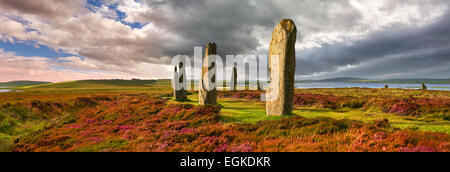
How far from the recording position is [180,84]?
75.9 feet

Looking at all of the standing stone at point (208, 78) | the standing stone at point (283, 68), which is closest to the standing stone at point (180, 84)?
the standing stone at point (208, 78)

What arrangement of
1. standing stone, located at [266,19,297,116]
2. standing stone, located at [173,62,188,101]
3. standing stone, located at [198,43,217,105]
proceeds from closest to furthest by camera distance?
standing stone, located at [266,19,297,116]
standing stone, located at [198,43,217,105]
standing stone, located at [173,62,188,101]

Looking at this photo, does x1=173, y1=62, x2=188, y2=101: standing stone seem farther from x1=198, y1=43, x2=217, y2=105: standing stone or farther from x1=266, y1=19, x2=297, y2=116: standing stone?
x1=266, y1=19, x2=297, y2=116: standing stone

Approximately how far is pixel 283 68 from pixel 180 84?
48.8 feet

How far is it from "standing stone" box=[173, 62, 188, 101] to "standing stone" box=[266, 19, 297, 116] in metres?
13.7

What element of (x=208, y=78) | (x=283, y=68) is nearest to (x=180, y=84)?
(x=208, y=78)

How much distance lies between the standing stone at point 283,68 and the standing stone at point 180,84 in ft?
45.1

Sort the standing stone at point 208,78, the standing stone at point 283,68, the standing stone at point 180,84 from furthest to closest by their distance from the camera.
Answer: the standing stone at point 180,84 → the standing stone at point 208,78 → the standing stone at point 283,68

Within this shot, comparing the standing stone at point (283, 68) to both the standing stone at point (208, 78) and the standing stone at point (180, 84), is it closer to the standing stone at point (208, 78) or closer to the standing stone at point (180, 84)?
the standing stone at point (208, 78)

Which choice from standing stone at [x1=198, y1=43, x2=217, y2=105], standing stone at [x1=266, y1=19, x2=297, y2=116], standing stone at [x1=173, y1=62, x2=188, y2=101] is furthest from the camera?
standing stone at [x1=173, y1=62, x2=188, y2=101]

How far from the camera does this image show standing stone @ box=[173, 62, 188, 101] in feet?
75.8

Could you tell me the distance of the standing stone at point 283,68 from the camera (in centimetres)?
1139

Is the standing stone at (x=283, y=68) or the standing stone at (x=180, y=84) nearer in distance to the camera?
the standing stone at (x=283, y=68)

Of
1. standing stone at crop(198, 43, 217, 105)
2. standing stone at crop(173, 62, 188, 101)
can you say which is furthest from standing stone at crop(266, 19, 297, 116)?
standing stone at crop(173, 62, 188, 101)
